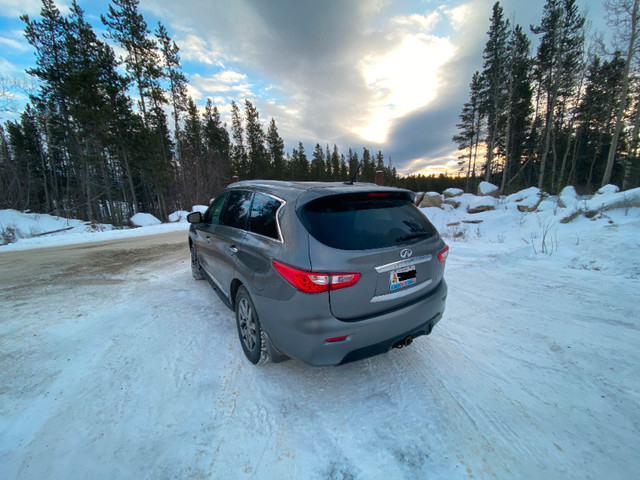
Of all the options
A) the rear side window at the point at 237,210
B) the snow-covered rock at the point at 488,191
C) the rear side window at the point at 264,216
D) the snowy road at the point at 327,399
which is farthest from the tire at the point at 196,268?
the snow-covered rock at the point at 488,191

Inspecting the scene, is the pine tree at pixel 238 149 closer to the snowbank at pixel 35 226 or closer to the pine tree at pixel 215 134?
the pine tree at pixel 215 134

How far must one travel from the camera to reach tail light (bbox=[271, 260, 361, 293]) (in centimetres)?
177

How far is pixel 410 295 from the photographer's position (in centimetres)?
209

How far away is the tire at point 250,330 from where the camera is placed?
2.28 metres

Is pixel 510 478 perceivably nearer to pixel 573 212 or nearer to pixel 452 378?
pixel 452 378

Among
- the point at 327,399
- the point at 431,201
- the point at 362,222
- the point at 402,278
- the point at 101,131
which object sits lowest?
the point at 327,399

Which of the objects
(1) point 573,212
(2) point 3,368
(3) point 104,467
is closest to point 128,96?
(2) point 3,368

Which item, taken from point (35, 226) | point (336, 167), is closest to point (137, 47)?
point (35, 226)

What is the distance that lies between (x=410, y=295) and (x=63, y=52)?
97.0 ft

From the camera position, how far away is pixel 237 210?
3.08 meters

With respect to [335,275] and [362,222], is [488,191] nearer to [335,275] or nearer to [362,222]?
[362,222]

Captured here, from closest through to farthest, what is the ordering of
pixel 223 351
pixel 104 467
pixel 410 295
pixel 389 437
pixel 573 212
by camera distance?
pixel 104 467 < pixel 389 437 < pixel 410 295 < pixel 223 351 < pixel 573 212

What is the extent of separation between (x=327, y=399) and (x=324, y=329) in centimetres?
69

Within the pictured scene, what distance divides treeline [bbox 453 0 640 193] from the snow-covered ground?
21.2m
